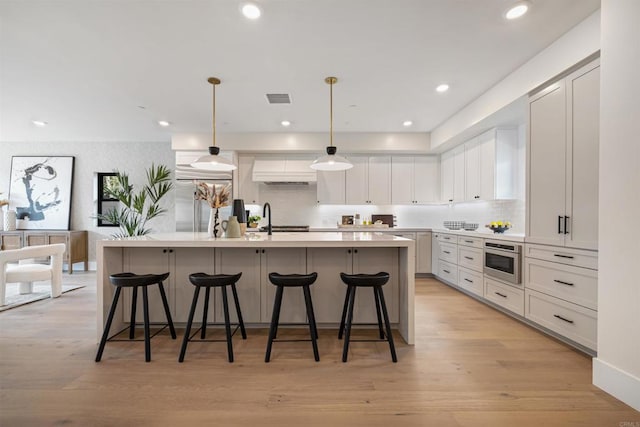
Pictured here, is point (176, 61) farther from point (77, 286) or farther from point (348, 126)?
point (77, 286)

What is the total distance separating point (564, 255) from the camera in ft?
8.63

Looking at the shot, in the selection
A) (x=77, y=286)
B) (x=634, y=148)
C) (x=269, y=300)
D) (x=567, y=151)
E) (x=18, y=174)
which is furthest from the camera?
(x=18, y=174)

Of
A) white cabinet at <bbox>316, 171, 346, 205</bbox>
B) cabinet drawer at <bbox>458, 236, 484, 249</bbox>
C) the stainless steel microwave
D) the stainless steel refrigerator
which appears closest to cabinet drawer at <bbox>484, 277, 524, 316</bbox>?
the stainless steel microwave

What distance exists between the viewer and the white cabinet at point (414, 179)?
5852mm

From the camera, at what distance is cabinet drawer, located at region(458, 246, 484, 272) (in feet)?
13.1

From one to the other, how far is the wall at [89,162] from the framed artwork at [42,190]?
0.13 m

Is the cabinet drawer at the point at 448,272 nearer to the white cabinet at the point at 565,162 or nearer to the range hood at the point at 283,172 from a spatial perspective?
the white cabinet at the point at 565,162

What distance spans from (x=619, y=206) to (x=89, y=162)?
26.4 ft

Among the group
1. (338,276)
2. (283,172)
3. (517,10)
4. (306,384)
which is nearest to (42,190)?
(283,172)

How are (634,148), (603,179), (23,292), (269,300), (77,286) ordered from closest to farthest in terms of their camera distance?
(634,148) → (603,179) → (269,300) → (23,292) → (77,286)

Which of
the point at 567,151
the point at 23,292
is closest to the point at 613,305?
the point at 567,151

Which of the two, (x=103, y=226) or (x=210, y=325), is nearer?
(x=210, y=325)

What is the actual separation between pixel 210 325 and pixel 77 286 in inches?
134

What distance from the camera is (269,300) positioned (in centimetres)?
289
